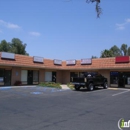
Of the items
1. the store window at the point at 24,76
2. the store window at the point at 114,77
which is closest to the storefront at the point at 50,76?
the store window at the point at 24,76

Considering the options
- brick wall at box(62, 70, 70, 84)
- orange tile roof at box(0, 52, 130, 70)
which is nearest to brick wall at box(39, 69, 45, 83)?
orange tile roof at box(0, 52, 130, 70)

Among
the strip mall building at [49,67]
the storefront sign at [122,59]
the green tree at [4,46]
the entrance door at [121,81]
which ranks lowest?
the entrance door at [121,81]

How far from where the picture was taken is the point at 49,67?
3092 cm

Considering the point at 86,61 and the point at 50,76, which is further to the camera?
the point at 50,76

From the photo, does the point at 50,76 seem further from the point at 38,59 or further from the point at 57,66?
the point at 38,59

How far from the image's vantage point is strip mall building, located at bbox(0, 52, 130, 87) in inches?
1029

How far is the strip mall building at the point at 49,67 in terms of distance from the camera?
85.8 feet

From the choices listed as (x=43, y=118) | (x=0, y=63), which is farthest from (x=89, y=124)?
(x=0, y=63)

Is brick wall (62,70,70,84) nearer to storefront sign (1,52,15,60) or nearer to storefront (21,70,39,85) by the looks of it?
storefront (21,70,39,85)

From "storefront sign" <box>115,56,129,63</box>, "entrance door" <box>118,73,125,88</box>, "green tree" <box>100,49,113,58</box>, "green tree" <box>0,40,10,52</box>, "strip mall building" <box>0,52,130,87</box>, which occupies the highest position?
"green tree" <box>0,40,10,52</box>

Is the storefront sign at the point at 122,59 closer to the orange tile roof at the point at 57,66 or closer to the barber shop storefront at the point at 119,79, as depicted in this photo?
the orange tile roof at the point at 57,66

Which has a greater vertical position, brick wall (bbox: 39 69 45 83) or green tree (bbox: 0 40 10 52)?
green tree (bbox: 0 40 10 52)

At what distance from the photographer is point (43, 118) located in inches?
329

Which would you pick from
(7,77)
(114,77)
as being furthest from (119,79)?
(7,77)
